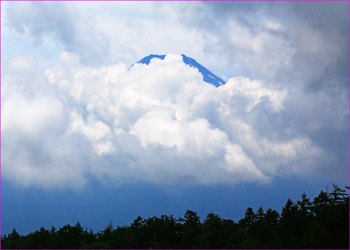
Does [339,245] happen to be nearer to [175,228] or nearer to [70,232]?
[175,228]

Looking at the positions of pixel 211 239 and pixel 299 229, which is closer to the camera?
pixel 211 239

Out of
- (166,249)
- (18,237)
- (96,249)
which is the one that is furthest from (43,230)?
(166,249)

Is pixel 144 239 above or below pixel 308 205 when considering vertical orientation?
below

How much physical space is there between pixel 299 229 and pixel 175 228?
19.2 m

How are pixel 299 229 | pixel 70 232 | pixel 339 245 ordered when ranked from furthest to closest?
pixel 70 232, pixel 299 229, pixel 339 245

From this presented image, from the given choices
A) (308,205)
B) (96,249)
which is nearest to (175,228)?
(96,249)

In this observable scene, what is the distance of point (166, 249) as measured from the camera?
65562mm

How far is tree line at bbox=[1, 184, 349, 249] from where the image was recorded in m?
60.1

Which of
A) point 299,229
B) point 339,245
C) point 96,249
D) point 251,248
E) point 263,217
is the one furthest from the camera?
point 263,217

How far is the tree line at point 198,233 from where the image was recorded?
60125 millimetres

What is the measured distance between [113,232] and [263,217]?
27033 mm

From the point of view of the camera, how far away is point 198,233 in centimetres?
6525

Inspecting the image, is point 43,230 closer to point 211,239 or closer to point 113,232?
point 113,232

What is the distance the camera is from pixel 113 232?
6981cm
